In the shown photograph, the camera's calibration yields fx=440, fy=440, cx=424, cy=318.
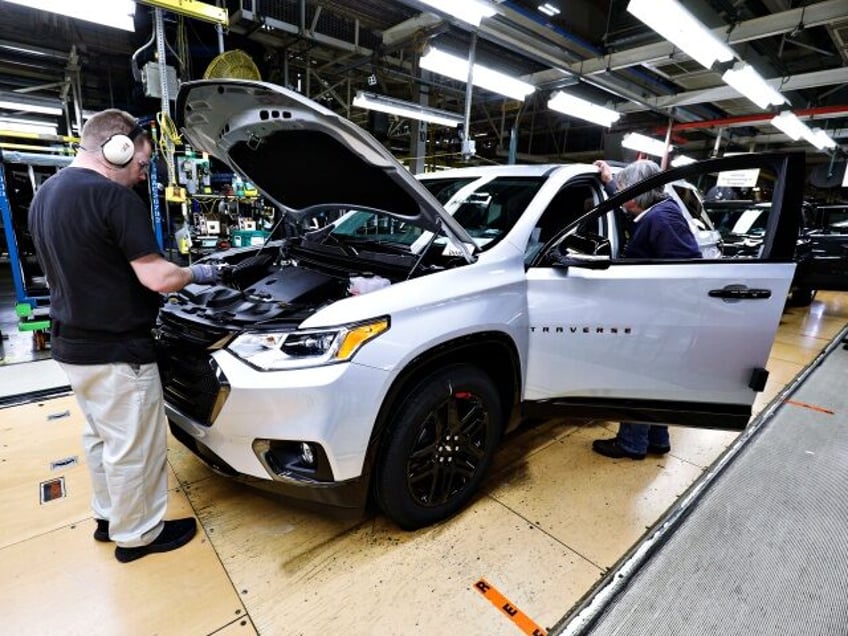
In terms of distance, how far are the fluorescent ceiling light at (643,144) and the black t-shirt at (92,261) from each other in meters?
11.1

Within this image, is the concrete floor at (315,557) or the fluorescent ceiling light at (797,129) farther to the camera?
the fluorescent ceiling light at (797,129)

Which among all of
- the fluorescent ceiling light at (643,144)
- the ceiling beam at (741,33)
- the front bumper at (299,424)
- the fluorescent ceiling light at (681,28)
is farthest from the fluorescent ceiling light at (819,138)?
the front bumper at (299,424)

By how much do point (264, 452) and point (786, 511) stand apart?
2.58 m

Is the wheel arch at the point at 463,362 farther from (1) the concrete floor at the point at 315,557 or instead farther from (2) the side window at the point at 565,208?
(2) the side window at the point at 565,208

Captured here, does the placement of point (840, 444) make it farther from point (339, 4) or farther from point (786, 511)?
point (339, 4)

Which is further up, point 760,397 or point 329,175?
point 329,175

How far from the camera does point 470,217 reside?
2.63m

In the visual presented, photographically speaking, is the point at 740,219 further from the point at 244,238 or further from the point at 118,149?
the point at 118,149

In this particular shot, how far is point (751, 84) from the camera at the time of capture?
6.64 metres

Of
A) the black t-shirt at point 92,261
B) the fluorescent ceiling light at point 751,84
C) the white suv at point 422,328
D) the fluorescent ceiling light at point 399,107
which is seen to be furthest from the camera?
the fluorescent ceiling light at point 399,107

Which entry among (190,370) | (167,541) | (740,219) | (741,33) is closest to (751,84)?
(741,33)

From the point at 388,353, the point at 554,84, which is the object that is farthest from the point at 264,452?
the point at 554,84

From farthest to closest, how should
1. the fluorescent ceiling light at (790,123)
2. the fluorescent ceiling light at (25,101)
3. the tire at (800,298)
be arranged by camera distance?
the fluorescent ceiling light at (790,123), the fluorescent ceiling light at (25,101), the tire at (800,298)

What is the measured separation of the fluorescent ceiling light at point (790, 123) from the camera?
8781mm
